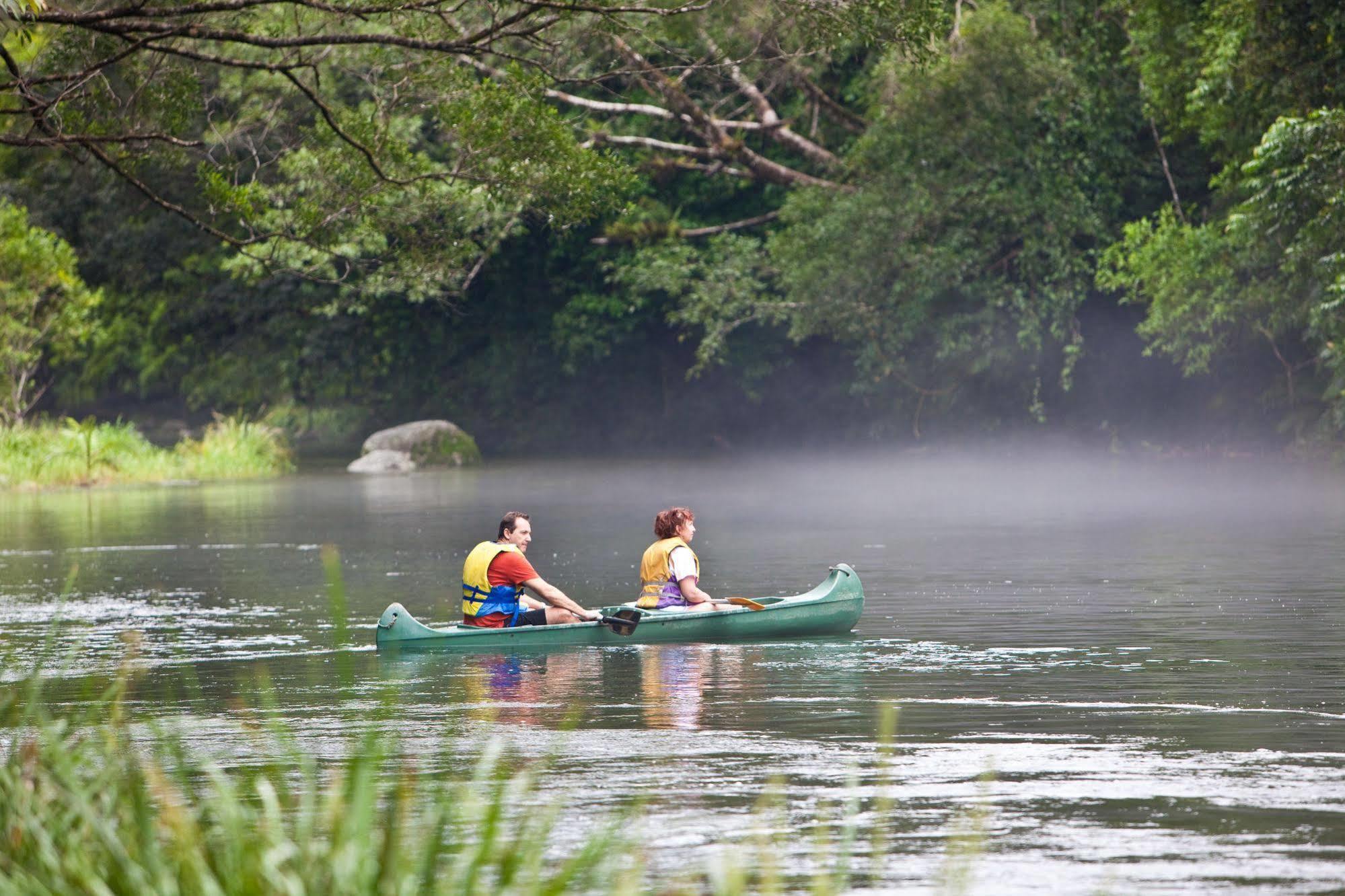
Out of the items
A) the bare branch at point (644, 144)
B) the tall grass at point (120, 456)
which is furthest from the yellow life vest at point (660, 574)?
the bare branch at point (644, 144)

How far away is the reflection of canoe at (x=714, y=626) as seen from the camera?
1282cm

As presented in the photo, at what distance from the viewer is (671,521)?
13148mm

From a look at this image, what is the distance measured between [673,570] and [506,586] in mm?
1239

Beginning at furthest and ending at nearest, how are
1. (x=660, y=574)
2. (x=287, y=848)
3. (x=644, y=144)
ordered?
(x=644, y=144) → (x=660, y=574) → (x=287, y=848)

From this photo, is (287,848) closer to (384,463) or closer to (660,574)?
(660,574)

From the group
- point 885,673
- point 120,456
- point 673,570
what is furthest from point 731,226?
point 885,673

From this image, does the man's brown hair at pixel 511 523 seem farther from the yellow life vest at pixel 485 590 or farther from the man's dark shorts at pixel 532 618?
the man's dark shorts at pixel 532 618

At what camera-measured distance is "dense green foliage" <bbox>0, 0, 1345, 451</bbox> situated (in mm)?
15211

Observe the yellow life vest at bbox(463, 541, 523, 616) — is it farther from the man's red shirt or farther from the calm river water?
the calm river water

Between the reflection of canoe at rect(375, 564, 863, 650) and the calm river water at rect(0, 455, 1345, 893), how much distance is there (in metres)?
0.19

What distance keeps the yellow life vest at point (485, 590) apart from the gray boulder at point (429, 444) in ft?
95.2

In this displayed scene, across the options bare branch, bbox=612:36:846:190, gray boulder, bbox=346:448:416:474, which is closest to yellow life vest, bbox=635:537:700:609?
bare branch, bbox=612:36:846:190

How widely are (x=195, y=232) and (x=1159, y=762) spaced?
4224 centimetres

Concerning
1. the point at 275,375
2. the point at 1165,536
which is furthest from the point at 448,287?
the point at 1165,536
